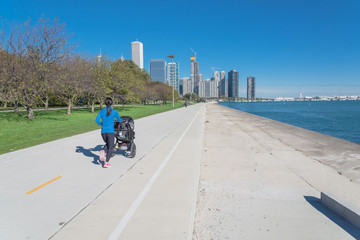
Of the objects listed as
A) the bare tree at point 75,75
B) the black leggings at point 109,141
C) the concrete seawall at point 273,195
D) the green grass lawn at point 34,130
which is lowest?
the concrete seawall at point 273,195

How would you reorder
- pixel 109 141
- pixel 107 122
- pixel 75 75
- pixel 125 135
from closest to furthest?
pixel 107 122 < pixel 109 141 < pixel 125 135 < pixel 75 75

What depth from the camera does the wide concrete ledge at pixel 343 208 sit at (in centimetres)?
317

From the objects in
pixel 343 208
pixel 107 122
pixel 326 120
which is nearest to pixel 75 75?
pixel 107 122

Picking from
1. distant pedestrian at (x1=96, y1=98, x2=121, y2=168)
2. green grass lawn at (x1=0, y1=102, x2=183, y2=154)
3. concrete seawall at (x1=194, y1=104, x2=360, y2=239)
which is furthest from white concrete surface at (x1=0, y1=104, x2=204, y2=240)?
green grass lawn at (x1=0, y1=102, x2=183, y2=154)

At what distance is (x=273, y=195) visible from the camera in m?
4.31

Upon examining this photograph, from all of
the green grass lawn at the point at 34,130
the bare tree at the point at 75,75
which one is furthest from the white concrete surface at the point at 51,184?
the bare tree at the point at 75,75

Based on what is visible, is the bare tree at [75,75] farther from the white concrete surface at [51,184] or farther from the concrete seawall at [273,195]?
the concrete seawall at [273,195]

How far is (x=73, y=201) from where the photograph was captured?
3.88 m

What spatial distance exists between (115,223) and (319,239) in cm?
283

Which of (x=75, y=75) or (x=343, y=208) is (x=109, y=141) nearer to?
(x=343, y=208)

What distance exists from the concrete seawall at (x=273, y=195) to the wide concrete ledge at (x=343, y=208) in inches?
2.8

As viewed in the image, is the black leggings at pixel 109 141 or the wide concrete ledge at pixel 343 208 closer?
the wide concrete ledge at pixel 343 208

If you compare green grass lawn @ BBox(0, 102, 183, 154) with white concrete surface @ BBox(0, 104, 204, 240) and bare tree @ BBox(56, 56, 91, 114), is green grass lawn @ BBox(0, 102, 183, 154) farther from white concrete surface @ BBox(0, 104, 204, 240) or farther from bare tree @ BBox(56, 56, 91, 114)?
bare tree @ BBox(56, 56, 91, 114)

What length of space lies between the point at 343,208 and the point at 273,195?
3.80 ft
